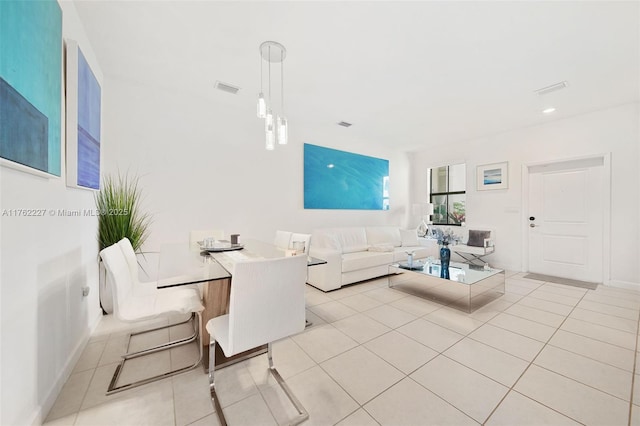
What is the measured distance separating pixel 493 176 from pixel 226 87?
5140 millimetres

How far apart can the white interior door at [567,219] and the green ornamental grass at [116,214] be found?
6310 mm

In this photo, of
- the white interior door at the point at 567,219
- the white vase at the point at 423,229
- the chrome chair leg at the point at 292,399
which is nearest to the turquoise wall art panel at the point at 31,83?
the chrome chair leg at the point at 292,399

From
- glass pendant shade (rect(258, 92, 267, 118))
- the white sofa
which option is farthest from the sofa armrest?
glass pendant shade (rect(258, 92, 267, 118))

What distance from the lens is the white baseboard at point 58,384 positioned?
1.27m

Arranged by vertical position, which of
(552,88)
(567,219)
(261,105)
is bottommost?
(567,219)

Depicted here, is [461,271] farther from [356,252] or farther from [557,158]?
[557,158]

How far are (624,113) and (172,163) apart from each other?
6513mm

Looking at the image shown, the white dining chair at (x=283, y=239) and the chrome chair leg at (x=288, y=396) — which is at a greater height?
the white dining chair at (x=283, y=239)

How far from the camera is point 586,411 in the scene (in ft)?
4.51

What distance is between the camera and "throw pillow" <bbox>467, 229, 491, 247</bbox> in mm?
4753

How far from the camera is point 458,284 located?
349cm

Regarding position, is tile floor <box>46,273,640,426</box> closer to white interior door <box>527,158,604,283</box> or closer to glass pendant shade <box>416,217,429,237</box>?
white interior door <box>527,158,604,283</box>

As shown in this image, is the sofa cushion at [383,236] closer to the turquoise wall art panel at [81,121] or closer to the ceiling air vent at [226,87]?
the ceiling air vent at [226,87]

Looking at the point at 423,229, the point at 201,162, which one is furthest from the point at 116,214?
the point at 423,229
